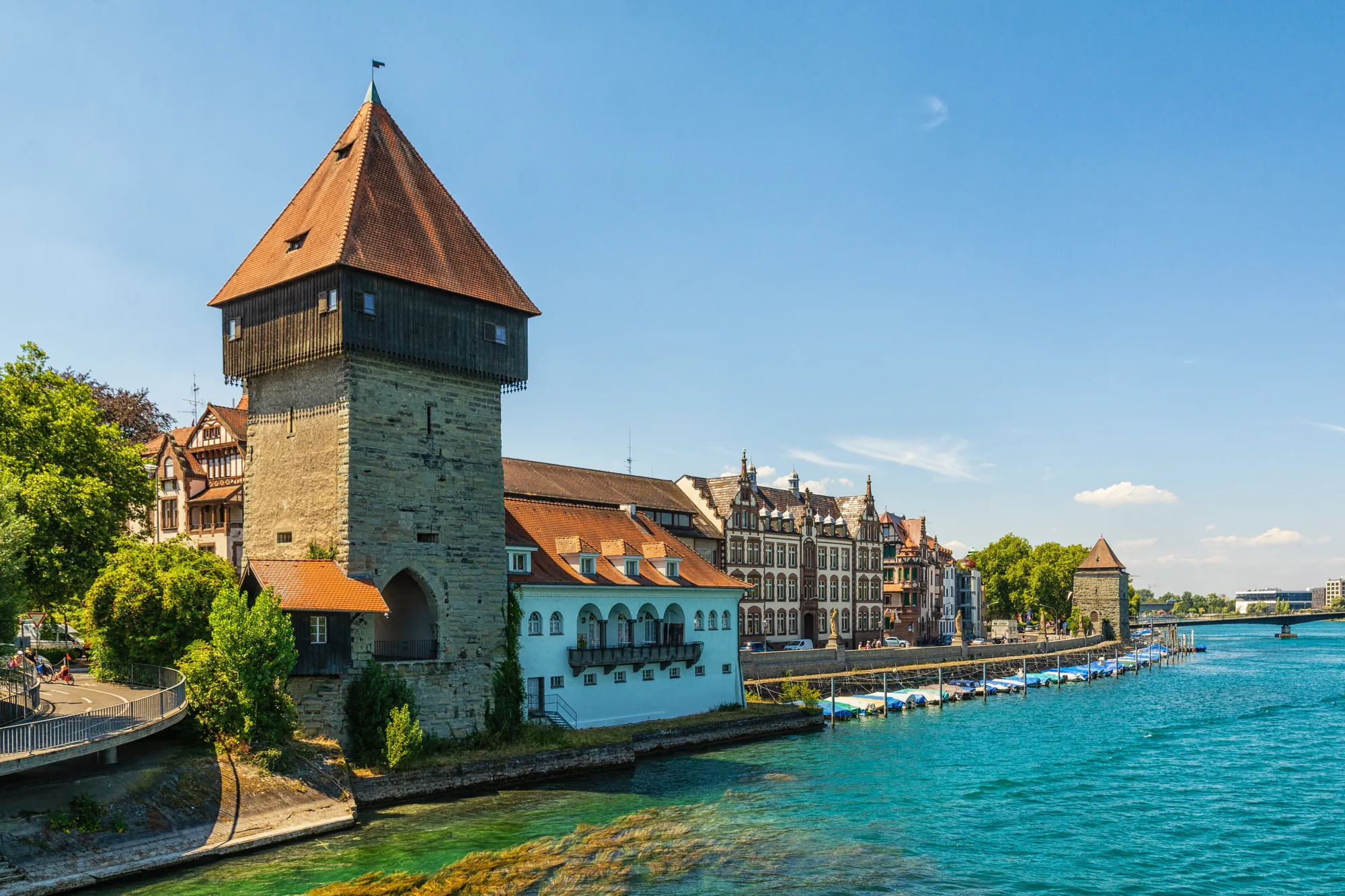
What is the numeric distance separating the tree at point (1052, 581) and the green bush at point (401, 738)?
115326 mm

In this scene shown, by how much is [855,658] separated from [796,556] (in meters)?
11.6

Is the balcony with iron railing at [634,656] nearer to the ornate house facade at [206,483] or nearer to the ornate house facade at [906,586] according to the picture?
the ornate house facade at [206,483]

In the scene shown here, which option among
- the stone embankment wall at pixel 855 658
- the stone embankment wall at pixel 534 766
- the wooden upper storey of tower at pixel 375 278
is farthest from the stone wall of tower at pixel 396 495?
the stone embankment wall at pixel 855 658

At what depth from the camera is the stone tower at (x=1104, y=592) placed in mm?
135250

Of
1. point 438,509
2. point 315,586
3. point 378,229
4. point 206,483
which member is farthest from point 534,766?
point 206,483

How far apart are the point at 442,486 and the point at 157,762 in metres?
13.8

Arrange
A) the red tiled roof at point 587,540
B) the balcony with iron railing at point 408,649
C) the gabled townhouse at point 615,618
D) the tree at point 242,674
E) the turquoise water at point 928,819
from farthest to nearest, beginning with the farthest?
the red tiled roof at point 587,540, the gabled townhouse at point 615,618, the balcony with iron railing at point 408,649, the tree at point 242,674, the turquoise water at point 928,819

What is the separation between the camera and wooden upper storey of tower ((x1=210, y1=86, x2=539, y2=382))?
3859cm

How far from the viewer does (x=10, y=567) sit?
103 feet

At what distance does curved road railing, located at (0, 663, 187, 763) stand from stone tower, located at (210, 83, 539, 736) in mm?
4214

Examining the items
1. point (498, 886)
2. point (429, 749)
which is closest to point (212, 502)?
point (429, 749)

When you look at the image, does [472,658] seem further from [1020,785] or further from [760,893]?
[1020,785]

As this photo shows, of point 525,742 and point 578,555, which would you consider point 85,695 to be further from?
point 578,555

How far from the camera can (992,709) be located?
2667 inches
